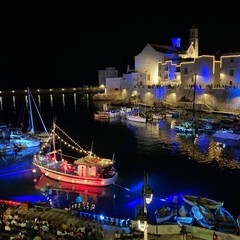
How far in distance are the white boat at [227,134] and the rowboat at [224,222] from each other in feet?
80.8

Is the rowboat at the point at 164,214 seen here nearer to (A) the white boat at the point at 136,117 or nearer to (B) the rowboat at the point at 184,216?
(B) the rowboat at the point at 184,216

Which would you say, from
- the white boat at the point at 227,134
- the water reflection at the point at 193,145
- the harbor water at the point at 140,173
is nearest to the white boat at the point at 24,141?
the harbor water at the point at 140,173

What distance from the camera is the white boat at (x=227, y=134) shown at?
4409 centimetres

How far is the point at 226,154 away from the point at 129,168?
12.2 metres

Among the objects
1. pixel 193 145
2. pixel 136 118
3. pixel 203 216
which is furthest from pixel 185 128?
pixel 203 216

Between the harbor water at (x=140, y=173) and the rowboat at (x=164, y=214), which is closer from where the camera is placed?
the rowboat at (x=164, y=214)

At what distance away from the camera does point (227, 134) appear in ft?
147

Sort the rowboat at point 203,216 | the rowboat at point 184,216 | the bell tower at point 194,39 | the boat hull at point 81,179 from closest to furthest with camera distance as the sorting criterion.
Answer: the rowboat at point 203,216
the rowboat at point 184,216
the boat hull at point 81,179
the bell tower at point 194,39

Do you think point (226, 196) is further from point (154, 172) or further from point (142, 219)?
point (142, 219)

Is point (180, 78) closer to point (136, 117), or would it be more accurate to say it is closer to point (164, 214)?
point (136, 117)

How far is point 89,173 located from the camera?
27969mm

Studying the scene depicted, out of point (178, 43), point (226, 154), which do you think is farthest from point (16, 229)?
point (178, 43)

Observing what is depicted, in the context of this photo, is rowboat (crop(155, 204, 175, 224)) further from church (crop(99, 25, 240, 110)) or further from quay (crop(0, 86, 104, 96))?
quay (crop(0, 86, 104, 96))

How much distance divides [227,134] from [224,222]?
2634cm
